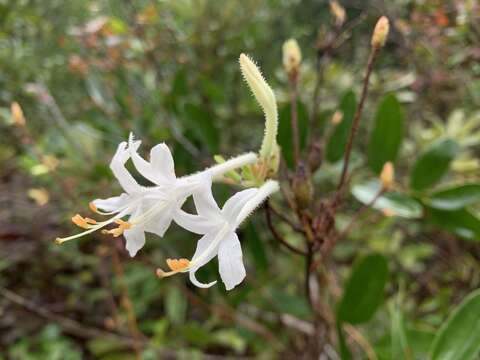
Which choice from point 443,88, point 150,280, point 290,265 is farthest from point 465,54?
point 150,280

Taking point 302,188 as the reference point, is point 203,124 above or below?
above

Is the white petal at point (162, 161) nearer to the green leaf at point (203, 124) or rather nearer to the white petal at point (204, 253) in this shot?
the white petal at point (204, 253)

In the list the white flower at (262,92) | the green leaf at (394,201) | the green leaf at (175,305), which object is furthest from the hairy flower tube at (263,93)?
the green leaf at (175,305)

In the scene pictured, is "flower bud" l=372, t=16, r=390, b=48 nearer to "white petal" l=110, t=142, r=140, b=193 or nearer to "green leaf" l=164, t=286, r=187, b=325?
"white petal" l=110, t=142, r=140, b=193

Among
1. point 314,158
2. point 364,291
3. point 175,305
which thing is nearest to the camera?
point 314,158

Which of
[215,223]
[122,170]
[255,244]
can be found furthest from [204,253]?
[255,244]

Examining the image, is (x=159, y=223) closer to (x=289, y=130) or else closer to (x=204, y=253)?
(x=204, y=253)
